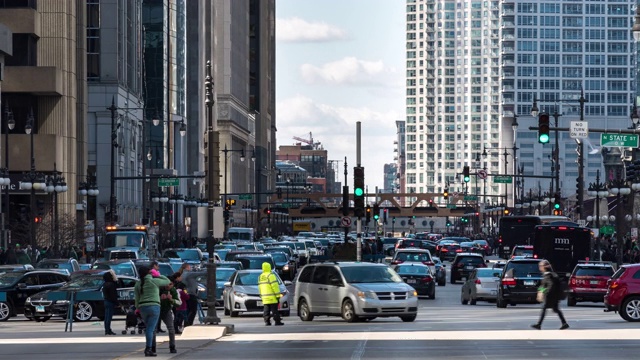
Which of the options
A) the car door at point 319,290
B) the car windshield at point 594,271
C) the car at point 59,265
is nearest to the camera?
the car door at point 319,290

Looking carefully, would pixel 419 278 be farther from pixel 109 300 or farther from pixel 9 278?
pixel 109 300

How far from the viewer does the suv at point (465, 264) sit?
69.1 meters

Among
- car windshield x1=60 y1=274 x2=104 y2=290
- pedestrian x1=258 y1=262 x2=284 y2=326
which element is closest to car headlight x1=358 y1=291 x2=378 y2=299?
pedestrian x1=258 y1=262 x2=284 y2=326

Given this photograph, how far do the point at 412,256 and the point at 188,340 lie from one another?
1359 inches

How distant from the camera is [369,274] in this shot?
124 ft

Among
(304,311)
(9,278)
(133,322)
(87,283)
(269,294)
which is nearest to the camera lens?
(133,322)

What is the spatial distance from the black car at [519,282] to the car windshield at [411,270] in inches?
272

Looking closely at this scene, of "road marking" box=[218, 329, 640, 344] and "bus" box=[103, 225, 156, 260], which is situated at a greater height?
"bus" box=[103, 225, 156, 260]

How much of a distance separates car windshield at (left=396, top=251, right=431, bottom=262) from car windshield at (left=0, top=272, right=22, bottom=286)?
2467 centimetres

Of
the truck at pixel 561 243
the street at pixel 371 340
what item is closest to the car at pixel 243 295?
the street at pixel 371 340

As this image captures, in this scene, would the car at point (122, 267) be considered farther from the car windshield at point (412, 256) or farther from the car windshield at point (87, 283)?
the car windshield at point (412, 256)

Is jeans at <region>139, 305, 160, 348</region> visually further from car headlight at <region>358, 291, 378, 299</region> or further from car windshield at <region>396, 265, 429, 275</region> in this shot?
car windshield at <region>396, 265, 429, 275</region>

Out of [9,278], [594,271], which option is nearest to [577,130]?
[594,271]

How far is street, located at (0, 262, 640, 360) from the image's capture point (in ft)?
84.0
